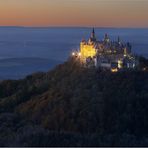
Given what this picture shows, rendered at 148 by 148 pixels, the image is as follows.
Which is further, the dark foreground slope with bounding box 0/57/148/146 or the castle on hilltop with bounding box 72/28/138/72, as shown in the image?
the castle on hilltop with bounding box 72/28/138/72

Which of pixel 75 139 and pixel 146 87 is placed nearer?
pixel 75 139

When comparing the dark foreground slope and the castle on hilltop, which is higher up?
the castle on hilltop

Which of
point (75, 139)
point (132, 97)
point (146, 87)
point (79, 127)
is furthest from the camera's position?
point (146, 87)

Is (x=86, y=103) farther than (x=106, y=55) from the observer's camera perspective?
No

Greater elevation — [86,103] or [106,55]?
[106,55]

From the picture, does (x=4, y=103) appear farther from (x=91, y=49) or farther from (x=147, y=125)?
(x=147, y=125)

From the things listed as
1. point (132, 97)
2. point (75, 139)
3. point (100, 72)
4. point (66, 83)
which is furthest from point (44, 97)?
point (75, 139)

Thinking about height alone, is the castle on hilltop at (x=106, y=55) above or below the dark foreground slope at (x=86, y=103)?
above

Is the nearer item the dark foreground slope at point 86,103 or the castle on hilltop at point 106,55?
the dark foreground slope at point 86,103
